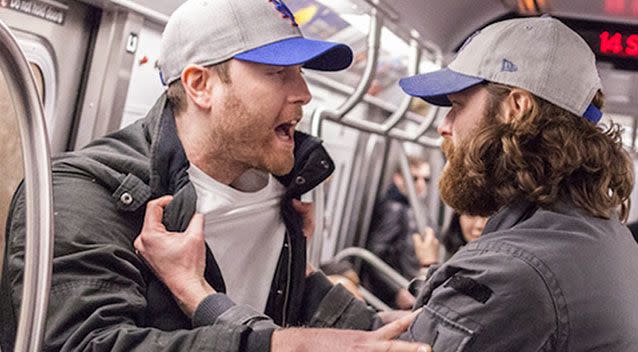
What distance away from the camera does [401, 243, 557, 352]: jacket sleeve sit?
77.7 inches

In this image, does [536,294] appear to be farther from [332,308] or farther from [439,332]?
[332,308]

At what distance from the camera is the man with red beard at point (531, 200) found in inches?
78.3

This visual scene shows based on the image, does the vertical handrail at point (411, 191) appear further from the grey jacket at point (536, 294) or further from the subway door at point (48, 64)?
the grey jacket at point (536, 294)

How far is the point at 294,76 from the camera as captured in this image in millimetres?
2555

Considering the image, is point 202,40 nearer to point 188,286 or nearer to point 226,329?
point 188,286

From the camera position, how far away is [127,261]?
Answer: 2084 millimetres

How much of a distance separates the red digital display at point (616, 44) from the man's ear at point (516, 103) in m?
2.98

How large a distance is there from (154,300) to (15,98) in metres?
0.63

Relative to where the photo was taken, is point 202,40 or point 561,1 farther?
point 561,1

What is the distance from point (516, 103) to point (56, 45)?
1.59 m

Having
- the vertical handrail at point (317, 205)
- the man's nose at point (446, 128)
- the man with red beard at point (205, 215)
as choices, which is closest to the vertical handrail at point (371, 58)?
the vertical handrail at point (317, 205)

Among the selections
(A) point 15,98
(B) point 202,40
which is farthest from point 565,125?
(A) point 15,98

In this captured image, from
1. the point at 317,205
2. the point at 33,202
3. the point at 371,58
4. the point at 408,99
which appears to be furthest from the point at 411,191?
the point at 33,202

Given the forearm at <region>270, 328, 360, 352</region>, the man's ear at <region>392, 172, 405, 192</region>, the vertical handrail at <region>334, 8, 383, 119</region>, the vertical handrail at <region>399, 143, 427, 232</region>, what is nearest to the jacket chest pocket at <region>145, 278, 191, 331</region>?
the forearm at <region>270, 328, 360, 352</region>
